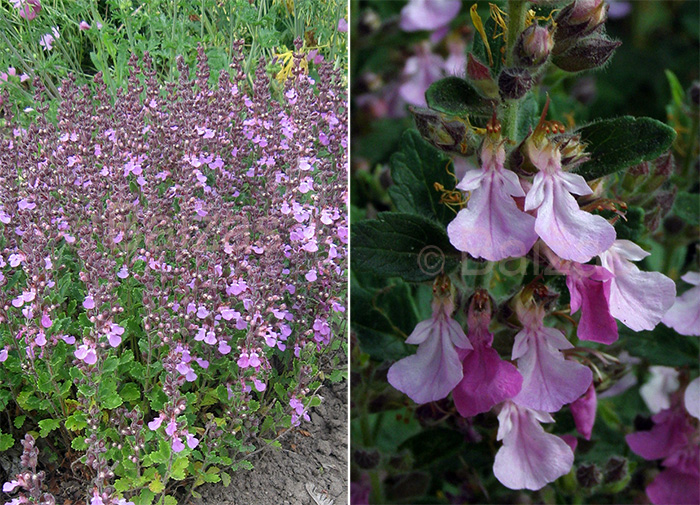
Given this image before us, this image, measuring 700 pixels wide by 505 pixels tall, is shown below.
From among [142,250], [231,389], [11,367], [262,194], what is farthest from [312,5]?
[11,367]

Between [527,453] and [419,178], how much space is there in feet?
0.94

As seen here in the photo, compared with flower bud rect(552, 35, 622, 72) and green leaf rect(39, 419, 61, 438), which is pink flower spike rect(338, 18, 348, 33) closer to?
flower bud rect(552, 35, 622, 72)

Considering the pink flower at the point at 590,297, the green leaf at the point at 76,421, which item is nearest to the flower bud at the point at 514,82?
the pink flower at the point at 590,297

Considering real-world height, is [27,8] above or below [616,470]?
above

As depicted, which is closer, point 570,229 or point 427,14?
point 570,229

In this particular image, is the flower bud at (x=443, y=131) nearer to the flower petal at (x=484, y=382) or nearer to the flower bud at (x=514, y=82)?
the flower bud at (x=514, y=82)

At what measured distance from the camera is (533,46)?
1.86 feet

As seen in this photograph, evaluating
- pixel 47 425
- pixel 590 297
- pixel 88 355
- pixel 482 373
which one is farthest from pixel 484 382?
pixel 47 425

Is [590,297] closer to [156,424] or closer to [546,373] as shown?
[546,373]

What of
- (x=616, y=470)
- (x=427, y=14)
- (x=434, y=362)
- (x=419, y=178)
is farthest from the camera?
(x=427, y=14)

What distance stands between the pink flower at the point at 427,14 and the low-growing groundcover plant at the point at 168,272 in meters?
0.49

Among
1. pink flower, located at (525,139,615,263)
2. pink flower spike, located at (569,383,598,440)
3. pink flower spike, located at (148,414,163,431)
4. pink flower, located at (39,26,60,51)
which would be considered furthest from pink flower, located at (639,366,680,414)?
pink flower, located at (39,26,60,51)

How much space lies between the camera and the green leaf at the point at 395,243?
681 mm

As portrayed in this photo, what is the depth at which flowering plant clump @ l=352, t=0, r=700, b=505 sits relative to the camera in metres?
0.60
